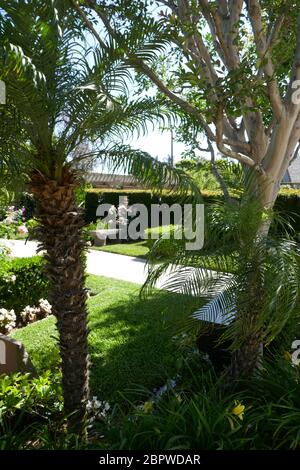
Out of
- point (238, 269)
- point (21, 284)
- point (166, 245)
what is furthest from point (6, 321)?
point (238, 269)

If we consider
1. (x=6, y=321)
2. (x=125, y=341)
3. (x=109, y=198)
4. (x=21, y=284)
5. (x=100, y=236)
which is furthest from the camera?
(x=109, y=198)

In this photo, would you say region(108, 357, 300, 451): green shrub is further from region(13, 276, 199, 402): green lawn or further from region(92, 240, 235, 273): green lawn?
region(92, 240, 235, 273): green lawn

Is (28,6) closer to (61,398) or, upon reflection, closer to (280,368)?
(61,398)

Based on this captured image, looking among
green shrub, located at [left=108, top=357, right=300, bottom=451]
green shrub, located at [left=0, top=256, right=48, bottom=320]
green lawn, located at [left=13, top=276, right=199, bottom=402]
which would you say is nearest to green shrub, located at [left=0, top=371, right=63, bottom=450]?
green lawn, located at [left=13, top=276, right=199, bottom=402]

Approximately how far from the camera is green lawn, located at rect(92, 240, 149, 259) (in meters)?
12.9

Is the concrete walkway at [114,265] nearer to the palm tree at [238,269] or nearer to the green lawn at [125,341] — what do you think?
the green lawn at [125,341]

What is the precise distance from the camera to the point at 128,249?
44.9 ft

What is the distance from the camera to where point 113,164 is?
145 inches

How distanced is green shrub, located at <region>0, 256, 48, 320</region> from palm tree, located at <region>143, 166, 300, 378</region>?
355 cm

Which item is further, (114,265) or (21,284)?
(114,265)

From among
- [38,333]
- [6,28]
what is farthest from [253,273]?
[38,333]

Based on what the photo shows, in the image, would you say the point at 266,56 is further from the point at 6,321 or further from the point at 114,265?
the point at 114,265

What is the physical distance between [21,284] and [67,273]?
3.93m
